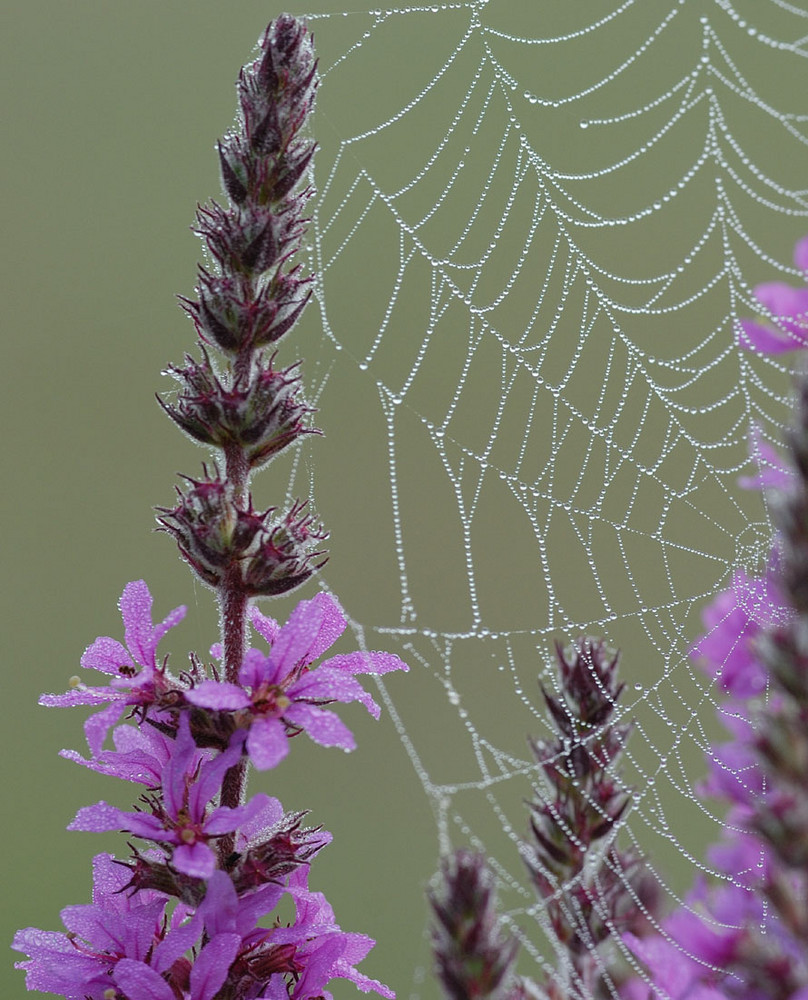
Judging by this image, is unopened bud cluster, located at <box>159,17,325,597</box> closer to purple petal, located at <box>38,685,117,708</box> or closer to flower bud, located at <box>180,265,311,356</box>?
flower bud, located at <box>180,265,311,356</box>

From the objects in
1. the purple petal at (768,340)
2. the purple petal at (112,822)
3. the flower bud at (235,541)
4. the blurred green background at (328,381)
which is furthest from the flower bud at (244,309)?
the blurred green background at (328,381)

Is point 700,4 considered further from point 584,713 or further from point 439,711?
point 584,713

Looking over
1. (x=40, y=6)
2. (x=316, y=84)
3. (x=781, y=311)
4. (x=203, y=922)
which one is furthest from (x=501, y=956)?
(x=40, y=6)

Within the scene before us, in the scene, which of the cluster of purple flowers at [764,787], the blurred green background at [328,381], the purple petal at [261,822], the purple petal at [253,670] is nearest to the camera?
the cluster of purple flowers at [764,787]

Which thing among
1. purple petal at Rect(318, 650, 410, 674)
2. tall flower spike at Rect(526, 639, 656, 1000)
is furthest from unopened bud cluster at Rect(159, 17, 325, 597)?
tall flower spike at Rect(526, 639, 656, 1000)

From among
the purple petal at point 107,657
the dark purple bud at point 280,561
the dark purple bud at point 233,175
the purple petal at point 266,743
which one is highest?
the dark purple bud at point 233,175

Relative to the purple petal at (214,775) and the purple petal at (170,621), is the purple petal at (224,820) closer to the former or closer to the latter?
the purple petal at (214,775)

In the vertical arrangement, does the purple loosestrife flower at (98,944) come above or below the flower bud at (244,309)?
below

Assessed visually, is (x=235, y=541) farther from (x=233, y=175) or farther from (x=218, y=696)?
(x=233, y=175)
